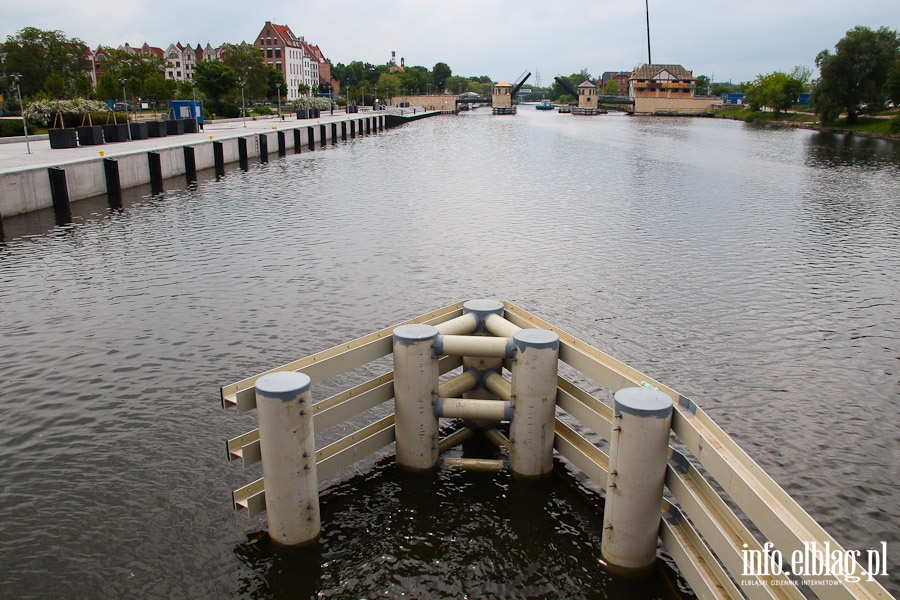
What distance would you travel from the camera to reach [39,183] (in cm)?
2672

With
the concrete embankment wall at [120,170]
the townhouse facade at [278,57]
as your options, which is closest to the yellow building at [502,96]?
the townhouse facade at [278,57]

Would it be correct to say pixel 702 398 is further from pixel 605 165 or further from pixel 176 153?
pixel 605 165

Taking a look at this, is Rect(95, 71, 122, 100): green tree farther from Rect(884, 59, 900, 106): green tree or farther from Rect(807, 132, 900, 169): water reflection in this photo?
Rect(884, 59, 900, 106): green tree

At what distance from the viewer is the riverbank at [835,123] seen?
259 ft

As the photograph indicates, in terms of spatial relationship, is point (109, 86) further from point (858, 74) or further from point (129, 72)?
point (858, 74)

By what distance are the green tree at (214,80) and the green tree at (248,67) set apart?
306 inches

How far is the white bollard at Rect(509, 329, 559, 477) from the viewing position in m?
7.91

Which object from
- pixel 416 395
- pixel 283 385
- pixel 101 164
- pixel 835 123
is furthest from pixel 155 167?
pixel 835 123

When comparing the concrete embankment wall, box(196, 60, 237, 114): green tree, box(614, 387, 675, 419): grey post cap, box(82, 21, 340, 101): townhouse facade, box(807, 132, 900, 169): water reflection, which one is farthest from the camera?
box(82, 21, 340, 101): townhouse facade

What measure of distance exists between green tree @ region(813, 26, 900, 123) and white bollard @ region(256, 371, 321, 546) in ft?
317

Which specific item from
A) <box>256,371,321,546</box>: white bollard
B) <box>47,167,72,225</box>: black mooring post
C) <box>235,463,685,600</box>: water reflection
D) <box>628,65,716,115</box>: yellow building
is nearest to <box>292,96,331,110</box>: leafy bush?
<box>47,167,72,225</box>: black mooring post

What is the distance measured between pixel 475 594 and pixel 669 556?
2.20 meters

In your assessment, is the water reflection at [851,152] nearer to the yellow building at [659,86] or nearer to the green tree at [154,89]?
the green tree at [154,89]

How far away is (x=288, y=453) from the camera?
681 cm
